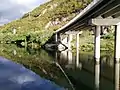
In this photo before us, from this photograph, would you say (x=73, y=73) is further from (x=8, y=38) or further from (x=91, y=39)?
(x=8, y=38)

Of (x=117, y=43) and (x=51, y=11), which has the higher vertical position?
(x=51, y=11)

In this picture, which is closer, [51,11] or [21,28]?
[21,28]

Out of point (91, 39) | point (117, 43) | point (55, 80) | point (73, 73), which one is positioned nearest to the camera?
point (55, 80)

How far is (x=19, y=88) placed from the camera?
2159 cm

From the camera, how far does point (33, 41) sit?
86.3 metres

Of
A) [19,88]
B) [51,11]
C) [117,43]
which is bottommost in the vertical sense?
[19,88]

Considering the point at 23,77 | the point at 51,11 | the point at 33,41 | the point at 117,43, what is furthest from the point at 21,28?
the point at 23,77

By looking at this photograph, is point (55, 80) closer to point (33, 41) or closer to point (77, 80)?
point (77, 80)

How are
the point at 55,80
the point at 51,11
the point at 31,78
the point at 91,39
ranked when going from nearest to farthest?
the point at 55,80
the point at 31,78
the point at 91,39
the point at 51,11

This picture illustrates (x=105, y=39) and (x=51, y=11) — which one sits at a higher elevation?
(x=51, y=11)

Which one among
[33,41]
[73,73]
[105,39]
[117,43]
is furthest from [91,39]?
[73,73]

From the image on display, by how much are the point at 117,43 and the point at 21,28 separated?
325 feet

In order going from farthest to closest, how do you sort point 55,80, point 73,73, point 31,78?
point 73,73 < point 31,78 < point 55,80

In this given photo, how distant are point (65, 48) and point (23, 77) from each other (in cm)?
4030
